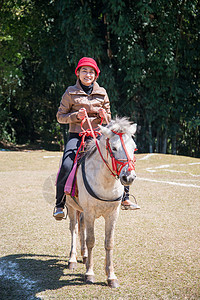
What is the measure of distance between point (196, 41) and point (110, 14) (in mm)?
4637

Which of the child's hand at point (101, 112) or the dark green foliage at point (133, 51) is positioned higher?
the dark green foliage at point (133, 51)

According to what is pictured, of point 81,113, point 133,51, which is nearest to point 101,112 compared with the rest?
point 81,113

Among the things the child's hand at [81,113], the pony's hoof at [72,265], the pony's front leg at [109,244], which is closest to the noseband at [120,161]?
the pony's front leg at [109,244]

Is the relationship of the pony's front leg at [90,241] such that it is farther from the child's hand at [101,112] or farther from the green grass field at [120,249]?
the child's hand at [101,112]


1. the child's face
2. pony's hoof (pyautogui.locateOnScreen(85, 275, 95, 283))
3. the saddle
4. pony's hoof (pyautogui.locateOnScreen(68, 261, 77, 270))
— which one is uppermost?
the child's face

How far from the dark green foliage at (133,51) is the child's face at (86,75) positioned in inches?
470

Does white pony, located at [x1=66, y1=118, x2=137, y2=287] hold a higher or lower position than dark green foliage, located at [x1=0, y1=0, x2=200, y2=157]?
lower

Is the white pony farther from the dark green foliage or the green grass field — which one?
the dark green foliage

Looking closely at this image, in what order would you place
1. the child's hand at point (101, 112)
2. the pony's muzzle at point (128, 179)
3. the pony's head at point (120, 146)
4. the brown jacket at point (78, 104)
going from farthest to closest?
the brown jacket at point (78, 104), the child's hand at point (101, 112), the pony's head at point (120, 146), the pony's muzzle at point (128, 179)

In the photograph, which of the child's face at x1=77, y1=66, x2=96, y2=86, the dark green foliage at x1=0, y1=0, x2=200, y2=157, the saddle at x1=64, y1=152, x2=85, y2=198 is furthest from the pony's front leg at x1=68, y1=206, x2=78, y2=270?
the dark green foliage at x1=0, y1=0, x2=200, y2=157

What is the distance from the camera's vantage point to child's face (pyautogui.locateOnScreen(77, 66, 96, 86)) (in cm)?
470

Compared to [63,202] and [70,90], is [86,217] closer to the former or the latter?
[63,202]

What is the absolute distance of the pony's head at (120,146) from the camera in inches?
137

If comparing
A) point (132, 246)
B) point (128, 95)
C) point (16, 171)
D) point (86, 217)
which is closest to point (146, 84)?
point (128, 95)
